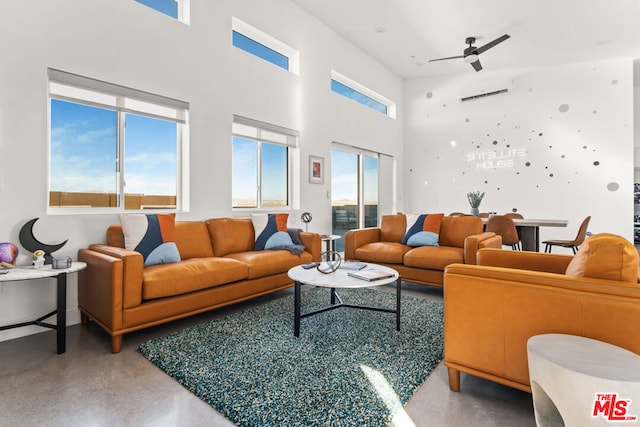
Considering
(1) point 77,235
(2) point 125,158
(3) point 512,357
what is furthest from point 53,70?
(3) point 512,357

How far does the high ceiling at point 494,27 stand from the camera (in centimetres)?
448

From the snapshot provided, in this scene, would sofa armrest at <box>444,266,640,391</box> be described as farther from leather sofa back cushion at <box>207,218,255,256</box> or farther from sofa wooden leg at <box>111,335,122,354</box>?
leather sofa back cushion at <box>207,218,255,256</box>

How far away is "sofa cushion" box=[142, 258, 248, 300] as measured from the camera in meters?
2.38

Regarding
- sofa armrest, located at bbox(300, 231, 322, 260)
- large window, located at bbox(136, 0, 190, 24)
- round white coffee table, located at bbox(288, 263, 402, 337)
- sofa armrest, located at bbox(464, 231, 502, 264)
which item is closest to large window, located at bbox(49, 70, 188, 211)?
large window, located at bbox(136, 0, 190, 24)

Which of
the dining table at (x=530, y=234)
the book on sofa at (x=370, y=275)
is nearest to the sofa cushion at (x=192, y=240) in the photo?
the book on sofa at (x=370, y=275)

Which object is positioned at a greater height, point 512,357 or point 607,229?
point 607,229

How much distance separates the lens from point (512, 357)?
4.95 feet

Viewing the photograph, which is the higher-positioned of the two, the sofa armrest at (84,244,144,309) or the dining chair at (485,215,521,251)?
the dining chair at (485,215,521,251)

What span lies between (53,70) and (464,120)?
672 cm

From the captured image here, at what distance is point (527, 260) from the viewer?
2033mm

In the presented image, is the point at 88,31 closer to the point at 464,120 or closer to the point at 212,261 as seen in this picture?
the point at 212,261

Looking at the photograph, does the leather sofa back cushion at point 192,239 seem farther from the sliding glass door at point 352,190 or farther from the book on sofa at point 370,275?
the sliding glass door at point 352,190

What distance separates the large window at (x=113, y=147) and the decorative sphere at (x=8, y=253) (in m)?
0.62

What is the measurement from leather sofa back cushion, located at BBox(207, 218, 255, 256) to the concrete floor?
4.58 feet
